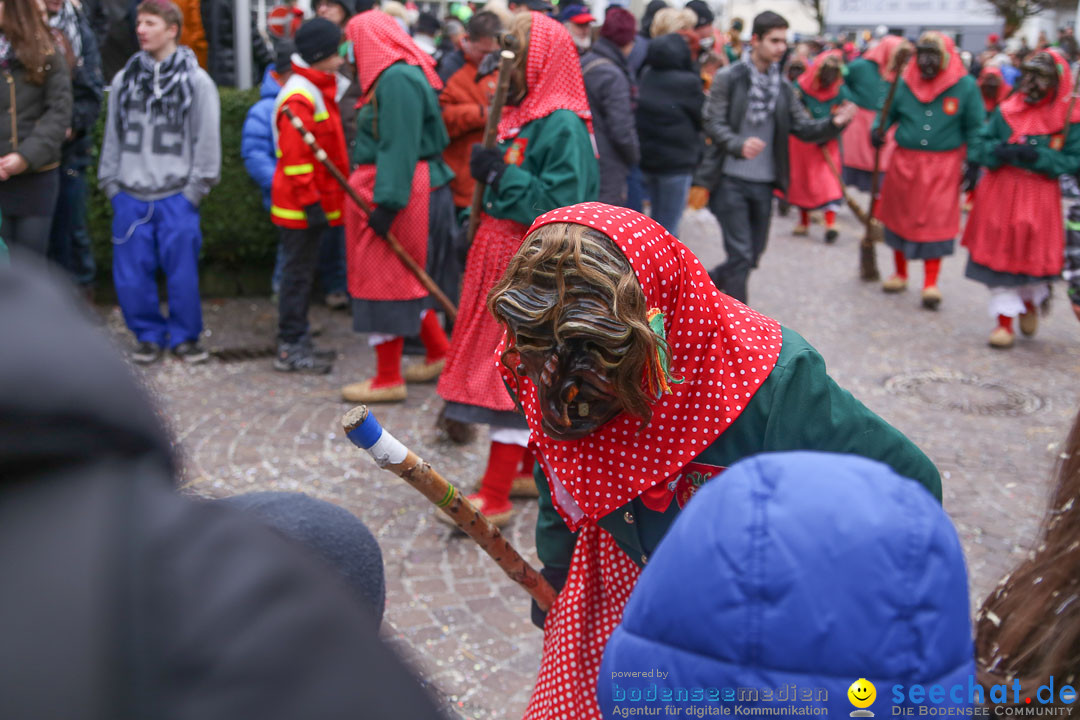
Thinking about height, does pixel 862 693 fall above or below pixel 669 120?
above

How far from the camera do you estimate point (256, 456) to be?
16.7ft

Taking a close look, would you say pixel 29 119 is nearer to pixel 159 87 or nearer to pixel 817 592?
pixel 159 87

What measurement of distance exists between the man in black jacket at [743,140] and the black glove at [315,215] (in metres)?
2.61

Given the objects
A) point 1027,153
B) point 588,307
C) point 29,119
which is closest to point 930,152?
point 1027,153

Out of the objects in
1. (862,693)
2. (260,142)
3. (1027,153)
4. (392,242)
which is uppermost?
(862,693)

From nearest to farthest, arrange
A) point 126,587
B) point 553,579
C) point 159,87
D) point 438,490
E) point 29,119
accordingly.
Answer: point 126,587, point 438,490, point 553,579, point 29,119, point 159,87

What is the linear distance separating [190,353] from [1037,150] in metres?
5.94

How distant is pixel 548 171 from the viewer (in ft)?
13.0

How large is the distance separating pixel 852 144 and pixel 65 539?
526 inches

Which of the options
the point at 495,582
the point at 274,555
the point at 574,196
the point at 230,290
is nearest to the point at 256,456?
the point at 495,582

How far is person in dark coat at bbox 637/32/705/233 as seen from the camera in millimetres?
7133

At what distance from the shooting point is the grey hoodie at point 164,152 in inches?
235

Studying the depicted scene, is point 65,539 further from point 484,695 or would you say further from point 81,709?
point 484,695

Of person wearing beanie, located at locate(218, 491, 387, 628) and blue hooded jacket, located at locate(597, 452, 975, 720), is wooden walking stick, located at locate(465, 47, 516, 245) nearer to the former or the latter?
person wearing beanie, located at locate(218, 491, 387, 628)
